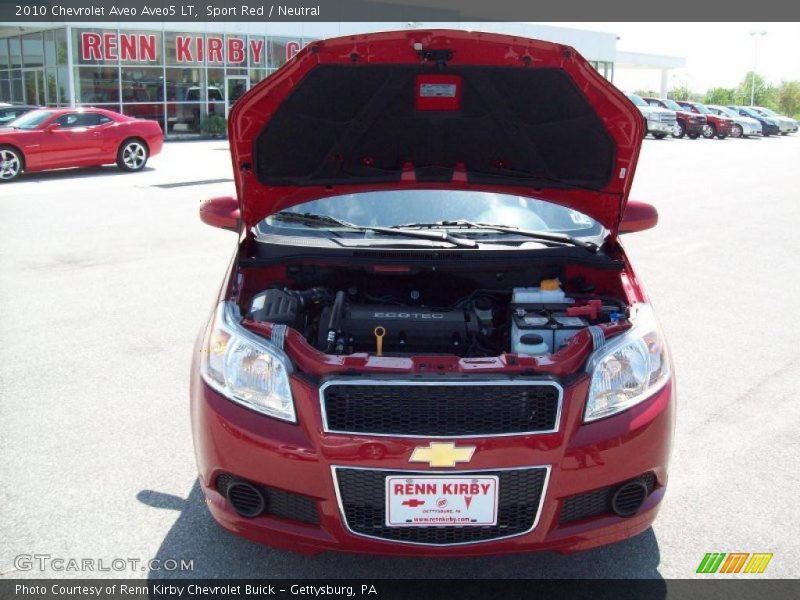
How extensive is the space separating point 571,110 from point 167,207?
8.68m

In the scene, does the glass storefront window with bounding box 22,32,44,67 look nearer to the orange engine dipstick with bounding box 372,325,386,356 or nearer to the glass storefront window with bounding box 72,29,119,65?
the glass storefront window with bounding box 72,29,119,65

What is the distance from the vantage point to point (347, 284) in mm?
3732

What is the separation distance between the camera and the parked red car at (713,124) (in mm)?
33531

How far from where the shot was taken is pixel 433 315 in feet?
10.9

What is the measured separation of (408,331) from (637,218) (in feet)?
4.83

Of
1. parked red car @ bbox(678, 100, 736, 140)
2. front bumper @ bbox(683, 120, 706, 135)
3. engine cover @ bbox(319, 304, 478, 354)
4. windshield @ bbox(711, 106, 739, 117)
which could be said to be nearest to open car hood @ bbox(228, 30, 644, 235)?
engine cover @ bbox(319, 304, 478, 354)

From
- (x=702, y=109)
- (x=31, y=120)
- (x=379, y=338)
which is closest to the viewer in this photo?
(x=379, y=338)

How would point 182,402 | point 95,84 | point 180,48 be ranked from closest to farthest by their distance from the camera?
1. point 182,402
2. point 95,84
3. point 180,48

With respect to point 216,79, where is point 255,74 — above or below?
above

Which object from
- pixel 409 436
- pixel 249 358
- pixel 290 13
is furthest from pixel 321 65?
pixel 290 13

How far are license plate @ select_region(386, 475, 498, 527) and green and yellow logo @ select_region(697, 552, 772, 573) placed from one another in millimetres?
998

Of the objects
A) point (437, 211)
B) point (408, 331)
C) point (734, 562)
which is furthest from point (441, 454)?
point (437, 211)

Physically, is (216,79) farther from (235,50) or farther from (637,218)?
(637,218)

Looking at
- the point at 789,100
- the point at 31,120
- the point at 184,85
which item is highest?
the point at 184,85
